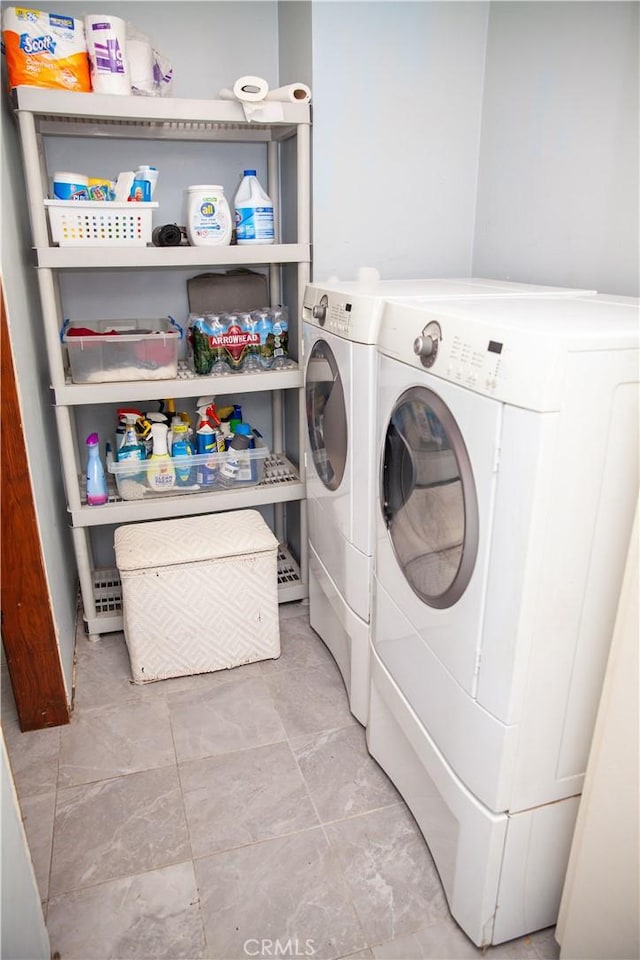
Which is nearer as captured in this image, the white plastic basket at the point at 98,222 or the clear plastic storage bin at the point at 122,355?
the white plastic basket at the point at 98,222

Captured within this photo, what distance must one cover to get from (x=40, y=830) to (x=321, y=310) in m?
1.58

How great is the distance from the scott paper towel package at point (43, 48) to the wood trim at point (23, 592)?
28.0 inches

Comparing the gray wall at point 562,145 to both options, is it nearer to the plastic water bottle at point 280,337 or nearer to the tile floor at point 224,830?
the plastic water bottle at point 280,337

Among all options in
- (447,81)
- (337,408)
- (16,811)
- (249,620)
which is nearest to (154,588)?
(249,620)

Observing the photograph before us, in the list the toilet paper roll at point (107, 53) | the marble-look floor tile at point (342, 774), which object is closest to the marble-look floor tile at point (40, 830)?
the marble-look floor tile at point (342, 774)

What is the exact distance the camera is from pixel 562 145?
6.37ft

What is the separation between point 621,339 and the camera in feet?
3.36

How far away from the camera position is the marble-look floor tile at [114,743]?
1.87 m

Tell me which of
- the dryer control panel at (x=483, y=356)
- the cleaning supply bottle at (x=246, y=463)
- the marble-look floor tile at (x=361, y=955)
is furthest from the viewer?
the cleaning supply bottle at (x=246, y=463)

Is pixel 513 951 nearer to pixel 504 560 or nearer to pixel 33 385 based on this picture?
pixel 504 560

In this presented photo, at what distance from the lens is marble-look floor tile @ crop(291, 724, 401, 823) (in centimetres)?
175

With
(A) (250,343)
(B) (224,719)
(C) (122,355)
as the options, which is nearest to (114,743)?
(B) (224,719)

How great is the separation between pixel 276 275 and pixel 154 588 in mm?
1325

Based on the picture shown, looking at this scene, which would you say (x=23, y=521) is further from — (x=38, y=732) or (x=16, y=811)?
(x=16, y=811)
